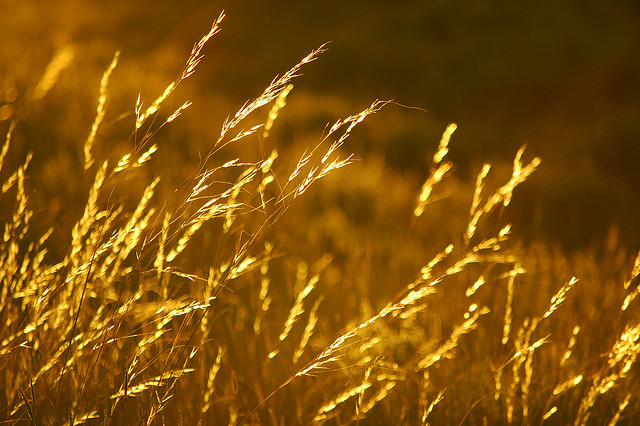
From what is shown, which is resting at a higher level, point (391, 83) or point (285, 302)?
point (285, 302)

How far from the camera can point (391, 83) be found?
37.0 ft

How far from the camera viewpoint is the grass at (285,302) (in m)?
1.51

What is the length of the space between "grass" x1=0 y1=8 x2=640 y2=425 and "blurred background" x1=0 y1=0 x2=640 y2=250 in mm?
319

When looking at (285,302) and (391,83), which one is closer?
(285,302)

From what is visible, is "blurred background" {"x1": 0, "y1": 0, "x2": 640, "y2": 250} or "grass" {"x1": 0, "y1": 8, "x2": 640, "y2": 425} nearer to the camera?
"grass" {"x1": 0, "y1": 8, "x2": 640, "y2": 425}

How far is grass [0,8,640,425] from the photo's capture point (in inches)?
59.4

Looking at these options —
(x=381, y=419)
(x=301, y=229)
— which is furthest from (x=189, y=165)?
(x=381, y=419)

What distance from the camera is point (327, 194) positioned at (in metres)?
4.37

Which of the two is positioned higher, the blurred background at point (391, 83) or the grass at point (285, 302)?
the grass at point (285, 302)

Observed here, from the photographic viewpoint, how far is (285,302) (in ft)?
9.34

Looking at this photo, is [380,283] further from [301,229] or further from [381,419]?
[381,419]

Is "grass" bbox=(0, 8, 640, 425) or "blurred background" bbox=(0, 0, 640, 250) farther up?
"grass" bbox=(0, 8, 640, 425)

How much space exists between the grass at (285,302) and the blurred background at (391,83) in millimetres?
319

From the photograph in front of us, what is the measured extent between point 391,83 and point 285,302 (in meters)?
8.98
